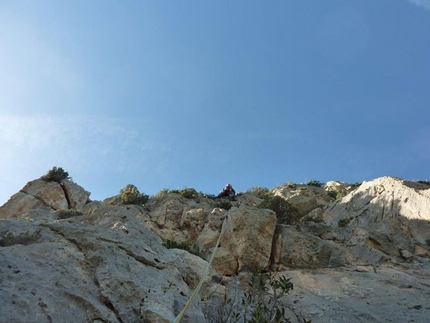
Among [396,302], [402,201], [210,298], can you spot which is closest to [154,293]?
[210,298]

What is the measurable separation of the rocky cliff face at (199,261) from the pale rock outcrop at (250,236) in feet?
0.13

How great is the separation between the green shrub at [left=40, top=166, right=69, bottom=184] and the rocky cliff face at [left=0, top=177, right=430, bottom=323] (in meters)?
1.84

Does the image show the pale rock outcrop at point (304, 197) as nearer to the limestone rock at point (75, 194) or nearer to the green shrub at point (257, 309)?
the limestone rock at point (75, 194)

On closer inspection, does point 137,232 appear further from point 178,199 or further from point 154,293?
point 178,199

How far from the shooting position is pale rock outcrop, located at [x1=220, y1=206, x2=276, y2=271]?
11547 mm

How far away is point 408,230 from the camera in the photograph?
15.8 m

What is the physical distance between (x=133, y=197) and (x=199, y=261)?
1449cm

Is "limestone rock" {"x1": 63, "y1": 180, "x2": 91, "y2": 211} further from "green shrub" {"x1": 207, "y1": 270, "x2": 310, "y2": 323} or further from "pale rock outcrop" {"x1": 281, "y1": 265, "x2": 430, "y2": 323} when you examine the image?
"green shrub" {"x1": 207, "y1": 270, "x2": 310, "y2": 323}

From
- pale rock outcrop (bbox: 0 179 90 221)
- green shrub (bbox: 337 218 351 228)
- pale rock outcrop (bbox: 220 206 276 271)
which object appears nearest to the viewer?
pale rock outcrop (bbox: 220 206 276 271)

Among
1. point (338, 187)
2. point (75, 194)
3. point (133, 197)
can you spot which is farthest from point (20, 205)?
point (338, 187)

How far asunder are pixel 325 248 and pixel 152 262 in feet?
26.7

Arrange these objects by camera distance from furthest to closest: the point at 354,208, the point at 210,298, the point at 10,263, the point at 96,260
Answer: the point at 354,208, the point at 210,298, the point at 96,260, the point at 10,263

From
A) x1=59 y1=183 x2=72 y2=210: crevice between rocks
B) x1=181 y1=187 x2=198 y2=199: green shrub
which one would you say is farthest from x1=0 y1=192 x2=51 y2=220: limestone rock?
x1=181 y1=187 x2=198 y2=199: green shrub

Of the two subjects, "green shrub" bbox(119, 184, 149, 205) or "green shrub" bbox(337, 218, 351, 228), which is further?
"green shrub" bbox(119, 184, 149, 205)
